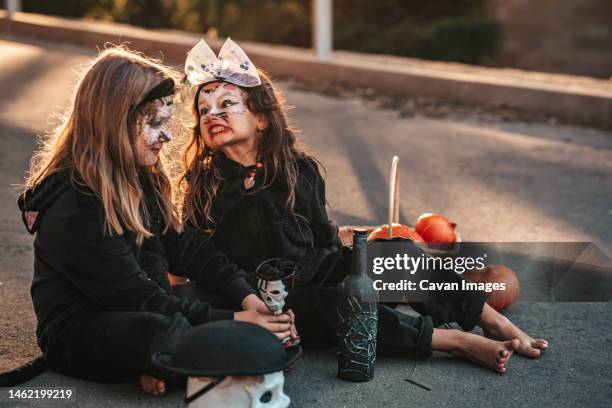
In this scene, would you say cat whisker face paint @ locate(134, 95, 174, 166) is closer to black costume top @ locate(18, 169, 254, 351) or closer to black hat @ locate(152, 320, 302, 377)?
black costume top @ locate(18, 169, 254, 351)

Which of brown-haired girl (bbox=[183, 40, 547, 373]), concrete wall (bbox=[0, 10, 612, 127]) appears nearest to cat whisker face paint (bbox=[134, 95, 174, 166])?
brown-haired girl (bbox=[183, 40, 547, 373])

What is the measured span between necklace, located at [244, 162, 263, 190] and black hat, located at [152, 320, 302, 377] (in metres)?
1.12

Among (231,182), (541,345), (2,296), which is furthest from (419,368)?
(2,296)

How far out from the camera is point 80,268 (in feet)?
11.0

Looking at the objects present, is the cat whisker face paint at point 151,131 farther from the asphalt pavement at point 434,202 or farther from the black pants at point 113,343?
the asphalt pavement at point 434,202

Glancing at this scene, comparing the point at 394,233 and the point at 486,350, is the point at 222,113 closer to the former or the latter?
the point at 394,233

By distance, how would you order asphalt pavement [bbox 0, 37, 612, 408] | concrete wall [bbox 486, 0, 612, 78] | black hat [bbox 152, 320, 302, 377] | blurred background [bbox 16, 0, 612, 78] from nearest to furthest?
black hat [bbox 152, 320, 302, 377] < asphalt pavement [bbox 0, 37, 612, 408] < blurred background [bbox 16, 0, 612, 78] < concrete wall [bbox 486, 0, 612, 78]

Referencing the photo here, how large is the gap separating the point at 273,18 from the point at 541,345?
13448 mm

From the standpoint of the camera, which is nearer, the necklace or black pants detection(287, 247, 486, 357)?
black pants detection(287, 247, 486, 357)

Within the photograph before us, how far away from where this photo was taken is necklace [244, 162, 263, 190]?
159 inches

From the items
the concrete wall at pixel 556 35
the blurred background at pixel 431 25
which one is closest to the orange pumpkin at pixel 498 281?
the blurred background at pixel 431 25

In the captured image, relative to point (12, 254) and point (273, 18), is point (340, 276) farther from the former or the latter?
point (273, 18)

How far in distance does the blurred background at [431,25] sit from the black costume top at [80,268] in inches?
483

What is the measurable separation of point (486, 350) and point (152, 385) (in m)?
1.27
